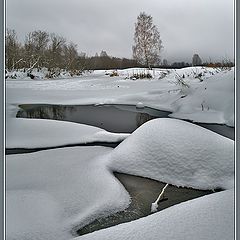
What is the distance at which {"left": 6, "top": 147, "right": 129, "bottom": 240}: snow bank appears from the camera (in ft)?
4.88

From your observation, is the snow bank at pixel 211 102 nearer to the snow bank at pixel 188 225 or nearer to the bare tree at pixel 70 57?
the snow bank at pixel 188 225

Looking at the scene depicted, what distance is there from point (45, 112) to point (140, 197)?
4454mm

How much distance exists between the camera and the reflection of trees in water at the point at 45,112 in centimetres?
538

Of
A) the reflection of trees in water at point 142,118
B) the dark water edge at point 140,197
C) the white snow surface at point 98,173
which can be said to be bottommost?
the dark water edge at point 140,197

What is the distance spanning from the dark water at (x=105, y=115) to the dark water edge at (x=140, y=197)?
190cm

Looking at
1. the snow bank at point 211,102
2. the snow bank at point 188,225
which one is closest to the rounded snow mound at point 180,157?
the snow bank at point 188,225

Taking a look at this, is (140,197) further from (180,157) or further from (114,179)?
(180,157)

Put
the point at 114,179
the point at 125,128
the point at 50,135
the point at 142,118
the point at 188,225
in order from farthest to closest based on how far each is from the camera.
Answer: the point at 142,118, the point at 125,128, the point at 50,135, the point at 114,179, the point at 188,225

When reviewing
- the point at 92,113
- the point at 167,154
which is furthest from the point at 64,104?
the point at 167,154

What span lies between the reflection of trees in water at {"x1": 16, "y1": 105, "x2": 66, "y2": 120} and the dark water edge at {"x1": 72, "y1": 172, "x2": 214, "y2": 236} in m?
3.37

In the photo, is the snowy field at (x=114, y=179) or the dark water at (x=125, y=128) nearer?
the snowy field at (x=114, y=179)

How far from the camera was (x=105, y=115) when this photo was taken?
5379 mm

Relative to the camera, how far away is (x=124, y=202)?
181cm

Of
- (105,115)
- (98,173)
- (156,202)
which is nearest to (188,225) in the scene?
(156,202)
